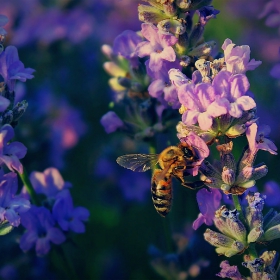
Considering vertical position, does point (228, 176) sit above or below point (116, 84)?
above

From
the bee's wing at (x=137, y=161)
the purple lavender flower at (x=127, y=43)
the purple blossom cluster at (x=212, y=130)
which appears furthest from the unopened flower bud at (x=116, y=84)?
the bee's wing at (x=137, y=161)

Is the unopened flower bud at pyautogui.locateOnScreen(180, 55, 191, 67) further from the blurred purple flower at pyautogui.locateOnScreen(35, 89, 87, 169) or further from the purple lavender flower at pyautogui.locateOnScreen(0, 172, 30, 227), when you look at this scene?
the blurred purple flower at pyautogui.locateOnScreen(35, 89, 87, 169)

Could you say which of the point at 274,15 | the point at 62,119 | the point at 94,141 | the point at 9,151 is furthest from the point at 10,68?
the point at 62,119

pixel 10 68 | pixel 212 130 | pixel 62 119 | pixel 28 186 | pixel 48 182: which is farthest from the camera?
pixel 62 119

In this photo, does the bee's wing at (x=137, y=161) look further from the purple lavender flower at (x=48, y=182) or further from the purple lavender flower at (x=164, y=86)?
the purple lavender flower at (x=48, y=182)

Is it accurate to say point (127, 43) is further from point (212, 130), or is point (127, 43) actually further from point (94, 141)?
point (94, 141)

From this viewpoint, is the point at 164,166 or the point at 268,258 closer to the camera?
→ the point at 268,258
